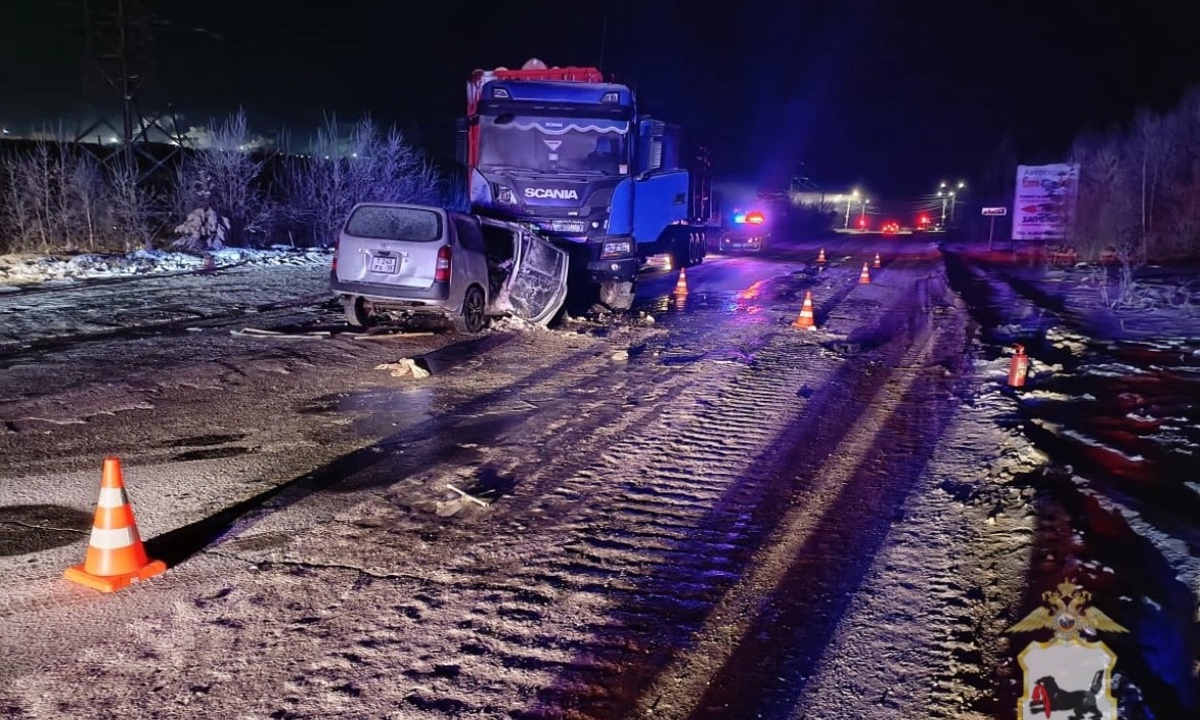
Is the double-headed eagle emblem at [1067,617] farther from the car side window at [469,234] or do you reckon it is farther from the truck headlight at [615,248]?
the truck headlight at [615,248]

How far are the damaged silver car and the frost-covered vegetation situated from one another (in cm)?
1589

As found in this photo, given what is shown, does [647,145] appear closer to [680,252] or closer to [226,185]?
[680,252]

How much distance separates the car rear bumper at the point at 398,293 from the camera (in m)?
10.6

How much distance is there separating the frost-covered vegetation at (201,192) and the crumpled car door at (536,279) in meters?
16.4

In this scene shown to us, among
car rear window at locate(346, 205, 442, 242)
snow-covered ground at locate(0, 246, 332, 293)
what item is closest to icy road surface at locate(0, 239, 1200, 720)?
car rear window at locate(346, 205, 442, 242)

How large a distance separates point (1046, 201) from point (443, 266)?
32348mm

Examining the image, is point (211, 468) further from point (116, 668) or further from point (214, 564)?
point (116, 668)

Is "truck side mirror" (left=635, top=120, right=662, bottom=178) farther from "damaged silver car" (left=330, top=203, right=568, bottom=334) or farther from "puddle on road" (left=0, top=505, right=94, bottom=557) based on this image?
"puddle on road" (left=0, top=505, right=94, bottom=557)

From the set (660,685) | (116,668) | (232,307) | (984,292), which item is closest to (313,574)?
(116,668)

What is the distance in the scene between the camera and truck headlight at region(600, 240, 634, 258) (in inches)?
574

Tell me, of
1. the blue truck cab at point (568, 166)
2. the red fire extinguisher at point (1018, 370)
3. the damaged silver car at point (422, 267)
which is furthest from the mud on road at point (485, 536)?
the blue truck cab at point (568, 166)

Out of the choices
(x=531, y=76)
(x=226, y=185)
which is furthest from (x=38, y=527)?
(x=226, y=185)

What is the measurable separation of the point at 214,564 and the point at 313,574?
1.87ft

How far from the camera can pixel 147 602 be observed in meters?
3.92
